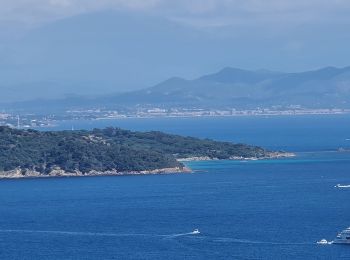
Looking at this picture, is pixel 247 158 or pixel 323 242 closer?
pixel 323 242

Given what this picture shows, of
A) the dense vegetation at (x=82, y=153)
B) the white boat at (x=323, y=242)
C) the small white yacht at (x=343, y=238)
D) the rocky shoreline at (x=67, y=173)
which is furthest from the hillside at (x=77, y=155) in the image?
the white boat at (x=323, y=242)

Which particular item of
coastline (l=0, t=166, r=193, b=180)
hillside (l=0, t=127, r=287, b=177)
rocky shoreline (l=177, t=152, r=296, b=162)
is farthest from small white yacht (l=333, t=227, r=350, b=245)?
rocky shoreline (l=177, t=152, r=296, b=162)

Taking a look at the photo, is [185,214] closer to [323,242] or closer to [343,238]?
[343,238]

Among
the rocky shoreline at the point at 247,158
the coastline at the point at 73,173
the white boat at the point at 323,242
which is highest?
the rocky shoreline at the point at 247,158

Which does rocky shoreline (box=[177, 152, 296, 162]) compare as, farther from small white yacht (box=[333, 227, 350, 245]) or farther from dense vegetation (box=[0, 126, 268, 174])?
small white yacht (box=[333, 227, 350, 245])

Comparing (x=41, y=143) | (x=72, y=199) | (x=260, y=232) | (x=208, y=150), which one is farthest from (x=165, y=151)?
(x=260, y=232)

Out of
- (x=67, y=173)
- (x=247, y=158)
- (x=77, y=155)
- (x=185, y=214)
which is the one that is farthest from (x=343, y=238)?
(x=247, y=158)

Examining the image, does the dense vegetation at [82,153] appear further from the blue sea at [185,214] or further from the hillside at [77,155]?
the blue sea at [185,214]
